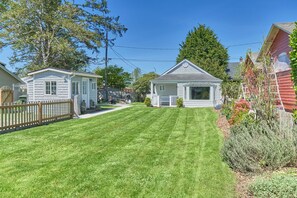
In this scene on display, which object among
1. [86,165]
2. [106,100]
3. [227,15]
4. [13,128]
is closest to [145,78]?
[106,100]

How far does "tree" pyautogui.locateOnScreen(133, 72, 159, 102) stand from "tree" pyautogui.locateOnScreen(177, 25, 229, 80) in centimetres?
792

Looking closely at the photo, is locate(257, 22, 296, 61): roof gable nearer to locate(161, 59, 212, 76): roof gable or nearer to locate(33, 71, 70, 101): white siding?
locate(33, 71, 70, 101): white siding

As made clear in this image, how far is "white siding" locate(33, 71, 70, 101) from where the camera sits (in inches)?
648

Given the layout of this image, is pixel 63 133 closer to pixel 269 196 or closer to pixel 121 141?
pixel 121 141

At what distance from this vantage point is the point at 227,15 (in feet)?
89.4

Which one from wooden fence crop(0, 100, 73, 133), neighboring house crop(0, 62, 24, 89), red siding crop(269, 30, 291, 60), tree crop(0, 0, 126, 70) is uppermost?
tree crop(0, 0, 126, 70)

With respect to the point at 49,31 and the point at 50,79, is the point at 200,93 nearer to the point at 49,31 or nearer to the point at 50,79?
the point at 50,79

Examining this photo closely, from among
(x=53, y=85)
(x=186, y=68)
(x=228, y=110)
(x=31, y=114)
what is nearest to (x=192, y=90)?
(x=186, y=68)

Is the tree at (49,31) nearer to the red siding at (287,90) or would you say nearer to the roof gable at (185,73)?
the roof gable at (185,73)

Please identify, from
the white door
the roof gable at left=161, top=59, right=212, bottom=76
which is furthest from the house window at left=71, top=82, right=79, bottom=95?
the roof gable at left=161, top=59, right=212, bottom=76

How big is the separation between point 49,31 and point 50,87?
543 inches

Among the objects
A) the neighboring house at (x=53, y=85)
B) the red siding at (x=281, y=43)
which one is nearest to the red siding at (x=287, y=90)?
the red siding at (x=281, y=43)

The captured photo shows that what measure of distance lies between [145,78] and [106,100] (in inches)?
238

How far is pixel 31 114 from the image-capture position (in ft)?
35.5
